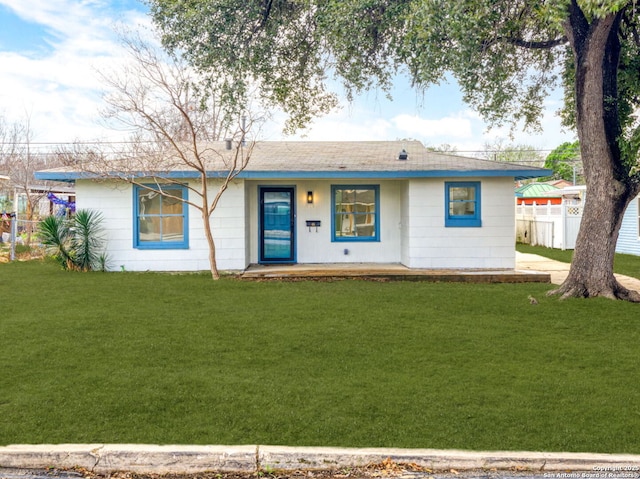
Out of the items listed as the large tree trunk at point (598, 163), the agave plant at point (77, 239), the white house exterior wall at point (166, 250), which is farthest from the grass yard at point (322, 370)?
the agave plant at point (77, 239)

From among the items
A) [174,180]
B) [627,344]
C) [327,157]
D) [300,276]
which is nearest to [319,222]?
[327,157]

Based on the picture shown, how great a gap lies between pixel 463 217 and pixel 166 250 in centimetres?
680

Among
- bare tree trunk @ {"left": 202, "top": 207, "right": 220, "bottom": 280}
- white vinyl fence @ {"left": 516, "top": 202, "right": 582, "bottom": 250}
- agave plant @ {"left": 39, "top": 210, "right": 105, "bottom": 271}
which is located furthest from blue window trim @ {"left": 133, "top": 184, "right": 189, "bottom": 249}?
white vinyl fence @ {"left": 516, "top": 202, "right": 582, "bottom": 250}

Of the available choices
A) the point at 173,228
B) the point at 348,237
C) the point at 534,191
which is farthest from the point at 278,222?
the point at 534,191

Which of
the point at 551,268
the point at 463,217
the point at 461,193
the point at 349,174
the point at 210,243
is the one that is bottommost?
the point at 551,268

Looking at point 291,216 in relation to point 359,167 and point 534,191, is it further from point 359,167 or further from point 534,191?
point 534,191

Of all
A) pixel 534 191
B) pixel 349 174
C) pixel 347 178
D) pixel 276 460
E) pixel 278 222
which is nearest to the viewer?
pixel 276 460

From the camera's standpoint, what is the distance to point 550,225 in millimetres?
20812

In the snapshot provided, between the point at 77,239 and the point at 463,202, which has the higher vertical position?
the point at 463,202

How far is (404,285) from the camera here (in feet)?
37.1

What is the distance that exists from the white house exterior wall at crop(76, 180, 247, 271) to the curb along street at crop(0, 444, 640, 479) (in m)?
9.55

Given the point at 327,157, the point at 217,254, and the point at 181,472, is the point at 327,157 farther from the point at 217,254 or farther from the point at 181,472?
the point at 181,472

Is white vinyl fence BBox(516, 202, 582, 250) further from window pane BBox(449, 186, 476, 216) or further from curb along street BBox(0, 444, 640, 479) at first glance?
curb along street BBox(0, 444, 640, 479)

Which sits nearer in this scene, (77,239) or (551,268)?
(77,239)
